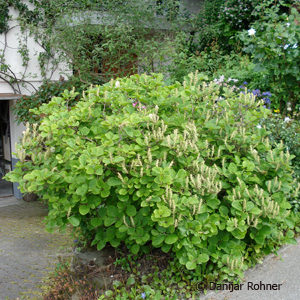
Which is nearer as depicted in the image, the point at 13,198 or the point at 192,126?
the point at 192,126

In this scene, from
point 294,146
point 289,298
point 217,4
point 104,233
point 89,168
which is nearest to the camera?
point 89,168

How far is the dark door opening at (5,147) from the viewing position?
378 inches

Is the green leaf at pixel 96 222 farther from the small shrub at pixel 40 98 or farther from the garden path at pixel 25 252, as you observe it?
the small shrub at pixel 40 98

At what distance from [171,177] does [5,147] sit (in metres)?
8.46

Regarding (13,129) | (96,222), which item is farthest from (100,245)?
(13,129)

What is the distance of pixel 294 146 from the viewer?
174 inches

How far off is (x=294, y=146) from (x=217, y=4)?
6.97 m

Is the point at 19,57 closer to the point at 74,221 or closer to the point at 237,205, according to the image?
the point at 74,221

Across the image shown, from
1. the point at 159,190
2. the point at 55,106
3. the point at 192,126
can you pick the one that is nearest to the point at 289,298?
the point at 159,190

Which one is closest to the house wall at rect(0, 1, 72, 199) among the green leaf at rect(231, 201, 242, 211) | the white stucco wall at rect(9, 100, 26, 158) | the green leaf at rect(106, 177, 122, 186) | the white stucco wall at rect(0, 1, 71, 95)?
the white stucco wall at rect(0, 1, 71, 95)

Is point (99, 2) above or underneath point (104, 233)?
above

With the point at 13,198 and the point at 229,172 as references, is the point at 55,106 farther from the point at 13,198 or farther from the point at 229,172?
the point at 13,198

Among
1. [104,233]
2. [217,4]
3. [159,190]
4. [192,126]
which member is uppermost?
[217,4]

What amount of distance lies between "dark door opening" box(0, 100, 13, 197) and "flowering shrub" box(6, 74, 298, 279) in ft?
22.0
